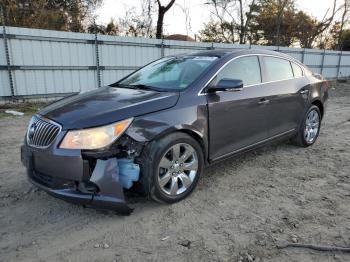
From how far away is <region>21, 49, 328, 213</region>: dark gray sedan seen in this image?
2779 mm

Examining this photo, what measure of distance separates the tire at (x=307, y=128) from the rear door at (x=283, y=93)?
0.63 ft

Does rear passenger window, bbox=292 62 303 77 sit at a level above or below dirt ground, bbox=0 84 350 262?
above

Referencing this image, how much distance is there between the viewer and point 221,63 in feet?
12.3

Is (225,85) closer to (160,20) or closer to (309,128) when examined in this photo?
(309,128)

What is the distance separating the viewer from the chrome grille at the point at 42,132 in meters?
2.88

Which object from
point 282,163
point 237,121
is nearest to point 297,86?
point 282,163

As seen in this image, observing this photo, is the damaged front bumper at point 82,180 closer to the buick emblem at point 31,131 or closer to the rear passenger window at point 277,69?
the buick emblem at point 31,131

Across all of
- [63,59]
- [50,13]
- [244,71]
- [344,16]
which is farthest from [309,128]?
[344,16]

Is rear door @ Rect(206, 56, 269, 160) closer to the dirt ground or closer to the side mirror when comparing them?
the side mirror

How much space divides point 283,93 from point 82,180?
3.14m

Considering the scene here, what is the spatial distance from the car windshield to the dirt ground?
1.27m

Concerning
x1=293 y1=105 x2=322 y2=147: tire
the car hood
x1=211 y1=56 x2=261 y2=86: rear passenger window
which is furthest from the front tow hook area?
x1=293 y1=105 x2=322 y2=147: tire

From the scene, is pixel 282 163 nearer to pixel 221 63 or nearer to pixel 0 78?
pixel 221 63

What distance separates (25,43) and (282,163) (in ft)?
26.7
